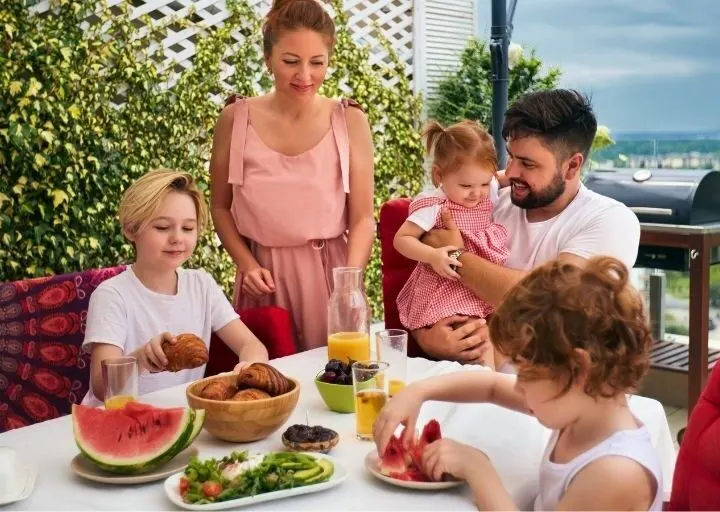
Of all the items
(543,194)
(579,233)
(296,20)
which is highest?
(296,20)

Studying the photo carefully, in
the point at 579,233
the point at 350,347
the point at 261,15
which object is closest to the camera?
the point at 350,347

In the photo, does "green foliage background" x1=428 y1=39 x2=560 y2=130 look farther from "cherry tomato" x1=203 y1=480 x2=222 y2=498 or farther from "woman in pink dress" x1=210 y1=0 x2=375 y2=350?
"cherry tomato" x1=203 y1=480 x2=222 y2=498

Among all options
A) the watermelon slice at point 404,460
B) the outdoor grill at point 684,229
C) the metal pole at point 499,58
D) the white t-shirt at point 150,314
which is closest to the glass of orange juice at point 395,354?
the watermelon slice at point 404,460

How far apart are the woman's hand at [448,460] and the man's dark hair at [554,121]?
4.16 ft

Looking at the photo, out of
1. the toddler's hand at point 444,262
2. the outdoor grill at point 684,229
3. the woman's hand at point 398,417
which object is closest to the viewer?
the woman's hand at point 398,417

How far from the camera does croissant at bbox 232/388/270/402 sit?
1554 millimetres

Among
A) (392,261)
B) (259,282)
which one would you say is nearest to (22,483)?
(259,282)

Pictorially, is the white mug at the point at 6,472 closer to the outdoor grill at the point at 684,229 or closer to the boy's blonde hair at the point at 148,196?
the boy's blonde hair at the point at 148,196

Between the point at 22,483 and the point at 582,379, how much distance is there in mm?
882

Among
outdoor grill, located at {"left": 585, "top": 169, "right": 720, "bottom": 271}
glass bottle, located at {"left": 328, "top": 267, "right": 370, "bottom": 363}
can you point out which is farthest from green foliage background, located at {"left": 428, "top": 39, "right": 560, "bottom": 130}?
glass bottle, located at {"left": 328, "top": 267, "right": 370, "bottom": 363}

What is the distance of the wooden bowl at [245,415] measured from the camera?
1.52 m

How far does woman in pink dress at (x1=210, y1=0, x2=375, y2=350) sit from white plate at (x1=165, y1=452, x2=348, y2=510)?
1305mm

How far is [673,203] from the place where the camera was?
402 cm

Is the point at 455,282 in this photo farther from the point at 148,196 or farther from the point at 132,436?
the point at 132,436
